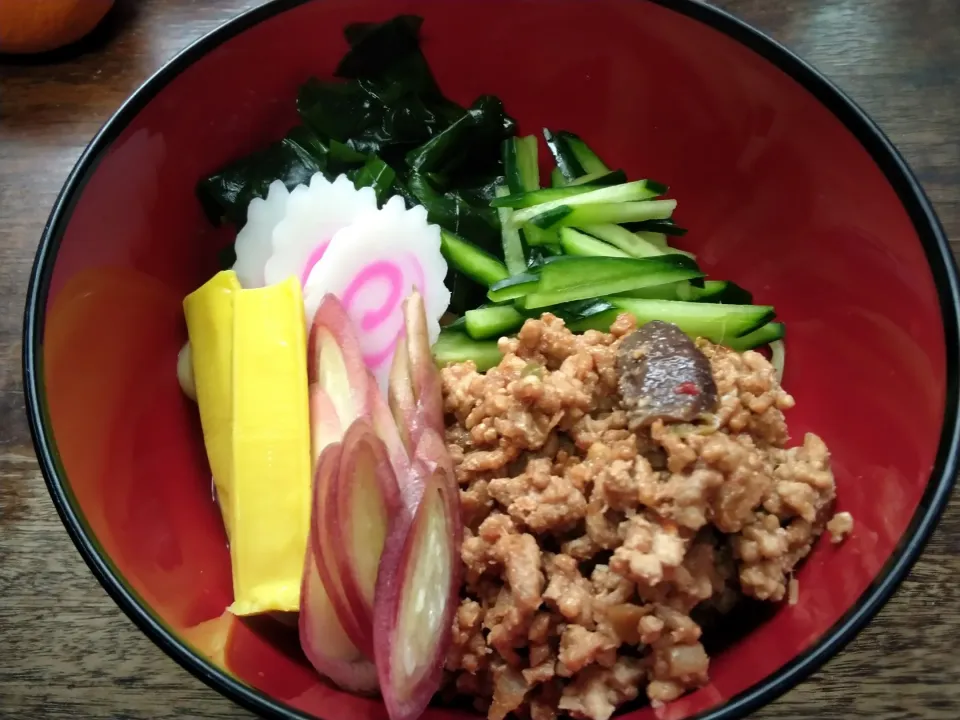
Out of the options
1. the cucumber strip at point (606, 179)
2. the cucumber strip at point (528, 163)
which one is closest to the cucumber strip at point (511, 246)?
the cucumber strip at point (528, 163)

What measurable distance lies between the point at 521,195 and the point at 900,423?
39.2 inches

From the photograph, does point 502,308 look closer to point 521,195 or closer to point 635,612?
point 521,195

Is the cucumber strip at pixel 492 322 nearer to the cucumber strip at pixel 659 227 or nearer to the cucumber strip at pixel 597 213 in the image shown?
the cucumber strip at pixel 597 213

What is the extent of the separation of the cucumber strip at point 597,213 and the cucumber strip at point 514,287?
18 cm

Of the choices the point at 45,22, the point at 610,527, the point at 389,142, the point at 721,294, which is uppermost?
the point at 45,22

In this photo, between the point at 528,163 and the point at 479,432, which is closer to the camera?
the point at 479,432

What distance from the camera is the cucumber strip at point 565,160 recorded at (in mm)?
2021

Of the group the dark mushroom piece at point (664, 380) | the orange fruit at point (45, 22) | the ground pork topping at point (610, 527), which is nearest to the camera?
the ground pork topping at point (610, 527)

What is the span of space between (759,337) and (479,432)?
30.6 inches

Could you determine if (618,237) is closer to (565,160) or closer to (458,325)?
(565,160)

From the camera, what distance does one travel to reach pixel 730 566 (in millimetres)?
1413

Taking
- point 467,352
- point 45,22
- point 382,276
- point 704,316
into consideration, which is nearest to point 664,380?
point 704,316

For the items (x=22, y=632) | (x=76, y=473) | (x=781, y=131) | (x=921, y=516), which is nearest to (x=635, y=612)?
(x=921, y=516)

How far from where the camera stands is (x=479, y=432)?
1.47 meters
